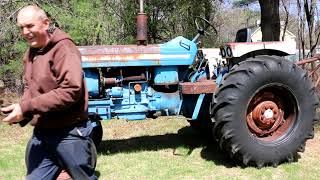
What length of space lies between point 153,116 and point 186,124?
1.82m

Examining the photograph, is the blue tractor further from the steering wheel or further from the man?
the man

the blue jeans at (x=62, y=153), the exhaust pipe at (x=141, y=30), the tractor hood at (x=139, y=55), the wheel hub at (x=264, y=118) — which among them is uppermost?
the exhaust pipe at (x=141, y=30)

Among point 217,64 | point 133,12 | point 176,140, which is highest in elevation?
point 133,12

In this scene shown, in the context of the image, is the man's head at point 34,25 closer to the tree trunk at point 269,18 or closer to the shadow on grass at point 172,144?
the shadow on grass at point 172,144

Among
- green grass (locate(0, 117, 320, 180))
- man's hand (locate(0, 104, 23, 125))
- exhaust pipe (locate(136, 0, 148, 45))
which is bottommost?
green grass (locate(0, 117, 320, 180))

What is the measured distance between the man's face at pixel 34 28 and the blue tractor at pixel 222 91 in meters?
2.60

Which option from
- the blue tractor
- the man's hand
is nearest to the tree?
the blue tractor

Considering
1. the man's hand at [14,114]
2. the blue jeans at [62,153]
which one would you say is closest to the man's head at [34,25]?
the man's hand at [14,114]

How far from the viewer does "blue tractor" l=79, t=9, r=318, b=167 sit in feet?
17.7

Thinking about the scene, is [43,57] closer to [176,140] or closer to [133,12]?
[176,140]

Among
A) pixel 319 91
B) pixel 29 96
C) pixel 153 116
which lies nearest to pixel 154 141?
pixel 153 116

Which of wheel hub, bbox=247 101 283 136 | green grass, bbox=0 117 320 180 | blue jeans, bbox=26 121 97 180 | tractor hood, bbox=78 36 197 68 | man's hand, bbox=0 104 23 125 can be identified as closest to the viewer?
man's hand, bbox=0 104 23 125

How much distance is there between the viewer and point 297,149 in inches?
225

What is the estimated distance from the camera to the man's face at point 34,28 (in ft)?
10.3
